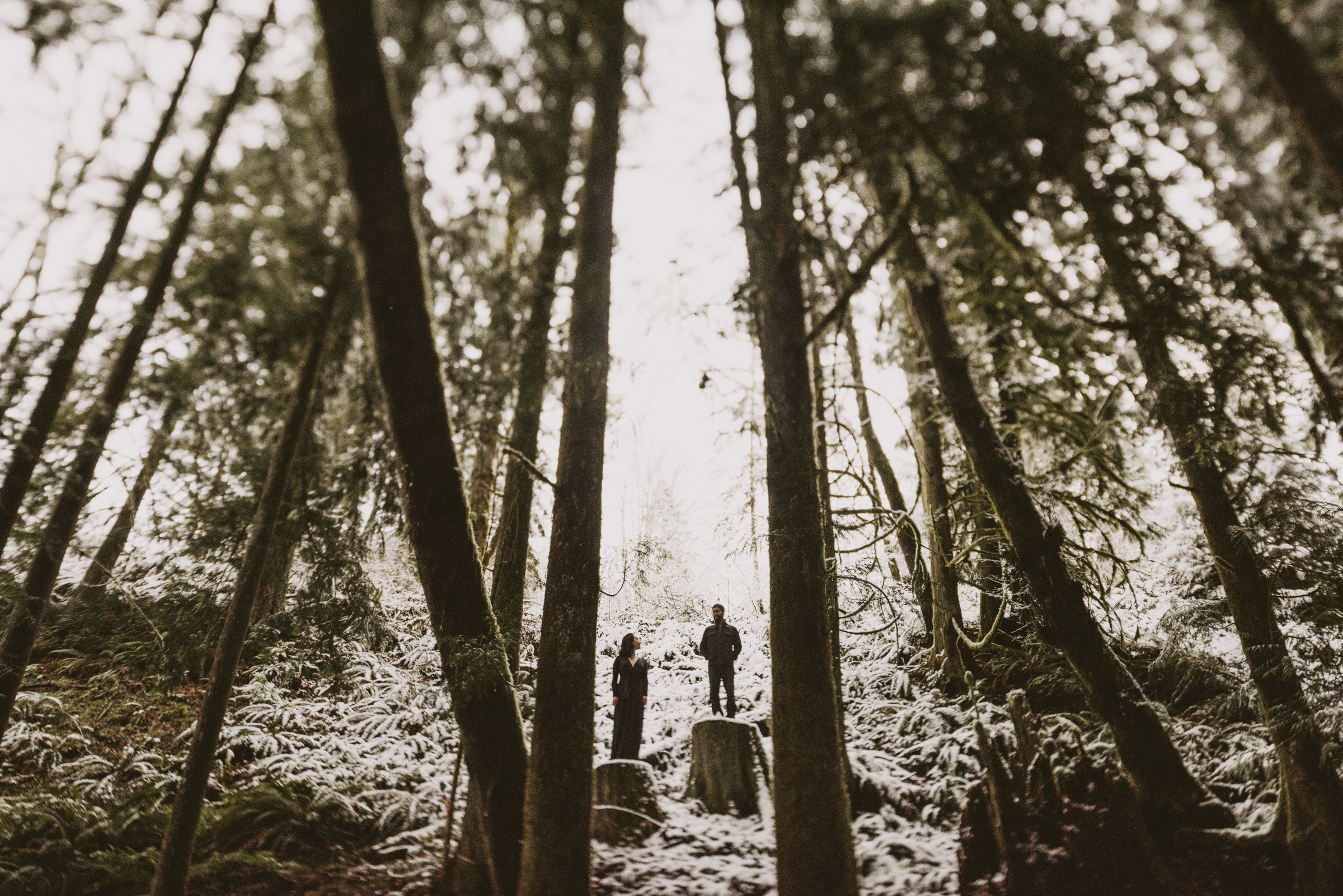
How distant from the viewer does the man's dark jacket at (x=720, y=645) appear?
32.2 ft

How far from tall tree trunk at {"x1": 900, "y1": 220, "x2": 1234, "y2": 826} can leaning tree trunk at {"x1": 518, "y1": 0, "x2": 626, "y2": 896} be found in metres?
3.02

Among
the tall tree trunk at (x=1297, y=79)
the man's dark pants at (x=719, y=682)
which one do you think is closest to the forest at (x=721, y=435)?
the tall tree trunk at (x=1297, y=79)

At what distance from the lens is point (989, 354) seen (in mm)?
6168

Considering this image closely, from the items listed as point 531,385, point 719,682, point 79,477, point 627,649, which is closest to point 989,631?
point 719,682

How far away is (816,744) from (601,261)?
4.16 meters

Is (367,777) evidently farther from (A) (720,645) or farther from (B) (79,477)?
(A) (720,645)

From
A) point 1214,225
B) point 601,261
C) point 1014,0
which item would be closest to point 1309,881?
point 1214,225

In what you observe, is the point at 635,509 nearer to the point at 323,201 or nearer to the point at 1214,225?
the point at 323,201

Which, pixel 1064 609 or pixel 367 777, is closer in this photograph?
pixel 1064 609

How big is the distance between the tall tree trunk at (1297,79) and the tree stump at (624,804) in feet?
21.7

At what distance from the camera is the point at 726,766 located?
Result: 6676 mm

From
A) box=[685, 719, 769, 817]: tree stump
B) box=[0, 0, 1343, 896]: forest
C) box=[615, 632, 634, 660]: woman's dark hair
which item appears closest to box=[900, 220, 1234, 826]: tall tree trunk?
box=[0, 0, 1343, 896]: forest

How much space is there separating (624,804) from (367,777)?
11.2ft

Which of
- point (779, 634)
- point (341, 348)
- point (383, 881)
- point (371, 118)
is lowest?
point (383, 881)
